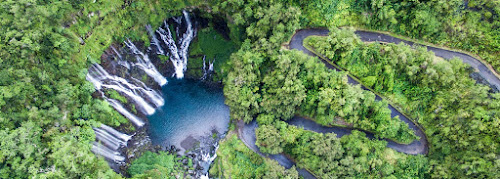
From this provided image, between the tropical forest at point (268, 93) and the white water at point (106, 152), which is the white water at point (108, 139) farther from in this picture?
the white water at point (106, 152)

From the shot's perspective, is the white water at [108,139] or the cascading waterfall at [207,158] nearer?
the white water at [108,139]

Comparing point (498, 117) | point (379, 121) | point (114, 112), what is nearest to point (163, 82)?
point (114, 112)

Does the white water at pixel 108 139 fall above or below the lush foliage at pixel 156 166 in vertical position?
above

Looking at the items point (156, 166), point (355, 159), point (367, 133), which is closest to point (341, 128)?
point (367, 133)

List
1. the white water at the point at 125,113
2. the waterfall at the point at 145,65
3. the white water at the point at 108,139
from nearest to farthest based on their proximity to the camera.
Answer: the white water at the point at 108,139 → the white water at the point at 125,113 → the waterfall at the point at 145,65

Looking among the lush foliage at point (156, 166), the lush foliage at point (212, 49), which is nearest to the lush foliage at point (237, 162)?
the lush foliage at point (156, 166)

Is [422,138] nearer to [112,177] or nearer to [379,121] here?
[379,121]
